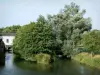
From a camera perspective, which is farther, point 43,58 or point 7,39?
point 7,39

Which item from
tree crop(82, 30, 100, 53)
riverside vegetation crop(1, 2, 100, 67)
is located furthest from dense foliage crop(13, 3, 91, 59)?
tree crop(82, 30, 100, 53)

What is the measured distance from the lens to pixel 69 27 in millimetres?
46188

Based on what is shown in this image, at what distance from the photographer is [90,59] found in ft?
123

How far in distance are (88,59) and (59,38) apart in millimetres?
10002

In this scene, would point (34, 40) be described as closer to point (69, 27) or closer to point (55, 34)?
point (55, 34)

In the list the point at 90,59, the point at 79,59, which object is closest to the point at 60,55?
the point at 79,59

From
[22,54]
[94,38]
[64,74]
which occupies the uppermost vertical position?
[94,38]

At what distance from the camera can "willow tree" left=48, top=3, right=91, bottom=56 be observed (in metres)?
44.7

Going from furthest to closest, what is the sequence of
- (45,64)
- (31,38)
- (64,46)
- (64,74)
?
(64,46) < (31,38) < (45,64) < (64,74)

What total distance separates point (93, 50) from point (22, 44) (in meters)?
13.0

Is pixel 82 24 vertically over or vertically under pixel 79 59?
over

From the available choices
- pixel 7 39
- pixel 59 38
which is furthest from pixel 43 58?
pixel 7 39

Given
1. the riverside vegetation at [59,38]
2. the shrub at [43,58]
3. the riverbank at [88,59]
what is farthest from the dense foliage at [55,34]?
the riverbank at [88,59]

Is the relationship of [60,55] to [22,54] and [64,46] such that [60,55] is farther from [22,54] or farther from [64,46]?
[22,54]
